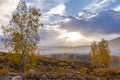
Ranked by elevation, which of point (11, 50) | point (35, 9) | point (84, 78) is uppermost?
point (35, 9)

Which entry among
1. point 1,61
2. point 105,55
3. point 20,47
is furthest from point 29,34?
point 105,55

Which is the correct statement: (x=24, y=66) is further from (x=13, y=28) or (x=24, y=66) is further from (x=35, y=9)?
(x=35, y=9)

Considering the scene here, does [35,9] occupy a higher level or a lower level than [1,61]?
higher

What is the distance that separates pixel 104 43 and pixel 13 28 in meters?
71.9

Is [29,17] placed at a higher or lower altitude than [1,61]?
higher

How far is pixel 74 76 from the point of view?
34688 millimetres

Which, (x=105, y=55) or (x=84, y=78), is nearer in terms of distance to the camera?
(x=84, y=78)

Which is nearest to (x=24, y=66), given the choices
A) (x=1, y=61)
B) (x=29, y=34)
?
(x=29, y=34)

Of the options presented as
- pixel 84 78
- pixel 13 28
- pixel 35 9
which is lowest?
pixel 84 78

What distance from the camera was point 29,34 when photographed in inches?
2072

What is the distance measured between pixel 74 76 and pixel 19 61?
74.0 ft

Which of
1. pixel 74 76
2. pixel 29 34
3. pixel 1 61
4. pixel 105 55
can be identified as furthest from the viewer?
pixel 105 55

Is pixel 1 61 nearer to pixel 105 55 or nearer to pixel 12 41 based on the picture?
pixel 12 41

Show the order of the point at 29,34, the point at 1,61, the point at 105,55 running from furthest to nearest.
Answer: the point at 105,55
the point at 1,61
the point at 29,34
